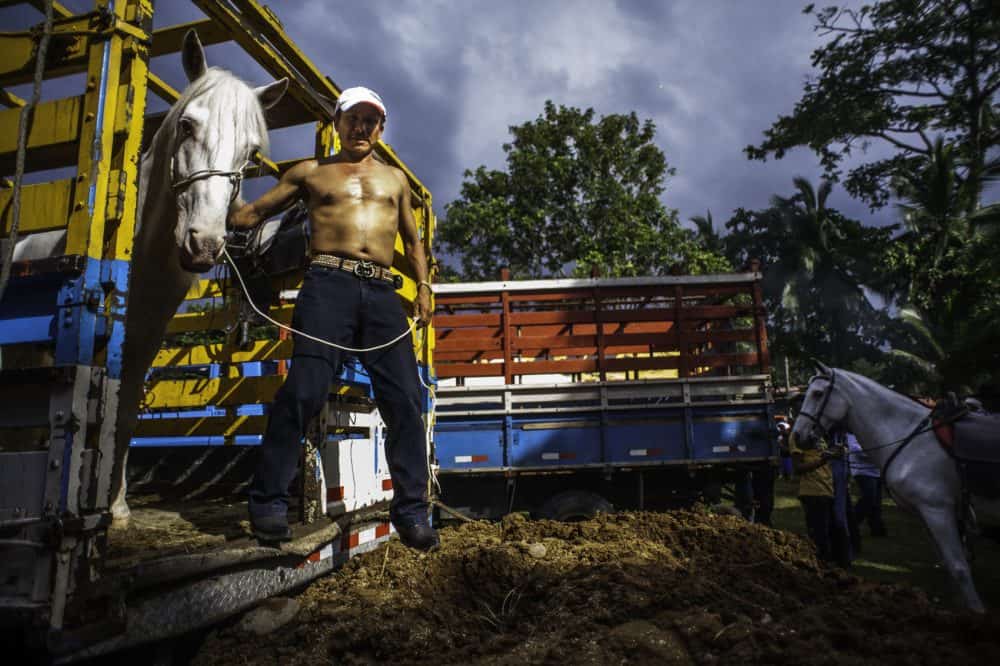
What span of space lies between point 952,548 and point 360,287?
16.6ft

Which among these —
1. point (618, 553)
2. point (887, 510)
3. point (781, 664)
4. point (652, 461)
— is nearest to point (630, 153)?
point (887, 510)

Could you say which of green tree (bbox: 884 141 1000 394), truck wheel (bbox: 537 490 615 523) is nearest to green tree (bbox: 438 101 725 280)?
green tree (bbox: 884 141 1000 394)

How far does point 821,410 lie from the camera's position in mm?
6141

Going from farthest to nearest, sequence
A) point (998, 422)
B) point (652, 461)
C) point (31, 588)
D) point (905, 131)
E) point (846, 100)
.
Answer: point (905, 131) → point (846, 100) → point (652, 461) → point (998, 422) → point (31, 588)

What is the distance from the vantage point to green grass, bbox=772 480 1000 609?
5458 mm

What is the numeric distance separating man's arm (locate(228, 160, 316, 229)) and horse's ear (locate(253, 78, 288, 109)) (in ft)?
1.35

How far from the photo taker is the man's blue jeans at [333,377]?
107 inches

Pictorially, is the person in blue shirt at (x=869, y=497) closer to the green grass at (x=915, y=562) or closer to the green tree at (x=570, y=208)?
the green grass at (x=915, y=562)

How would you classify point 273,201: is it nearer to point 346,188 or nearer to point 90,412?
point 346,188

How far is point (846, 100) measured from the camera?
1694 cm

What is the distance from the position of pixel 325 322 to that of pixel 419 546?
122 centimetres

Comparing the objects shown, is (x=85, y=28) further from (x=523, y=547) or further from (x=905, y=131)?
(x=905, y=131)

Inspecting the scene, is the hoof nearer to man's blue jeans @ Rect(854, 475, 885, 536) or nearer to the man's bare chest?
the man's bare chest

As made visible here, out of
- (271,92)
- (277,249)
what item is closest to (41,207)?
(271,92)
